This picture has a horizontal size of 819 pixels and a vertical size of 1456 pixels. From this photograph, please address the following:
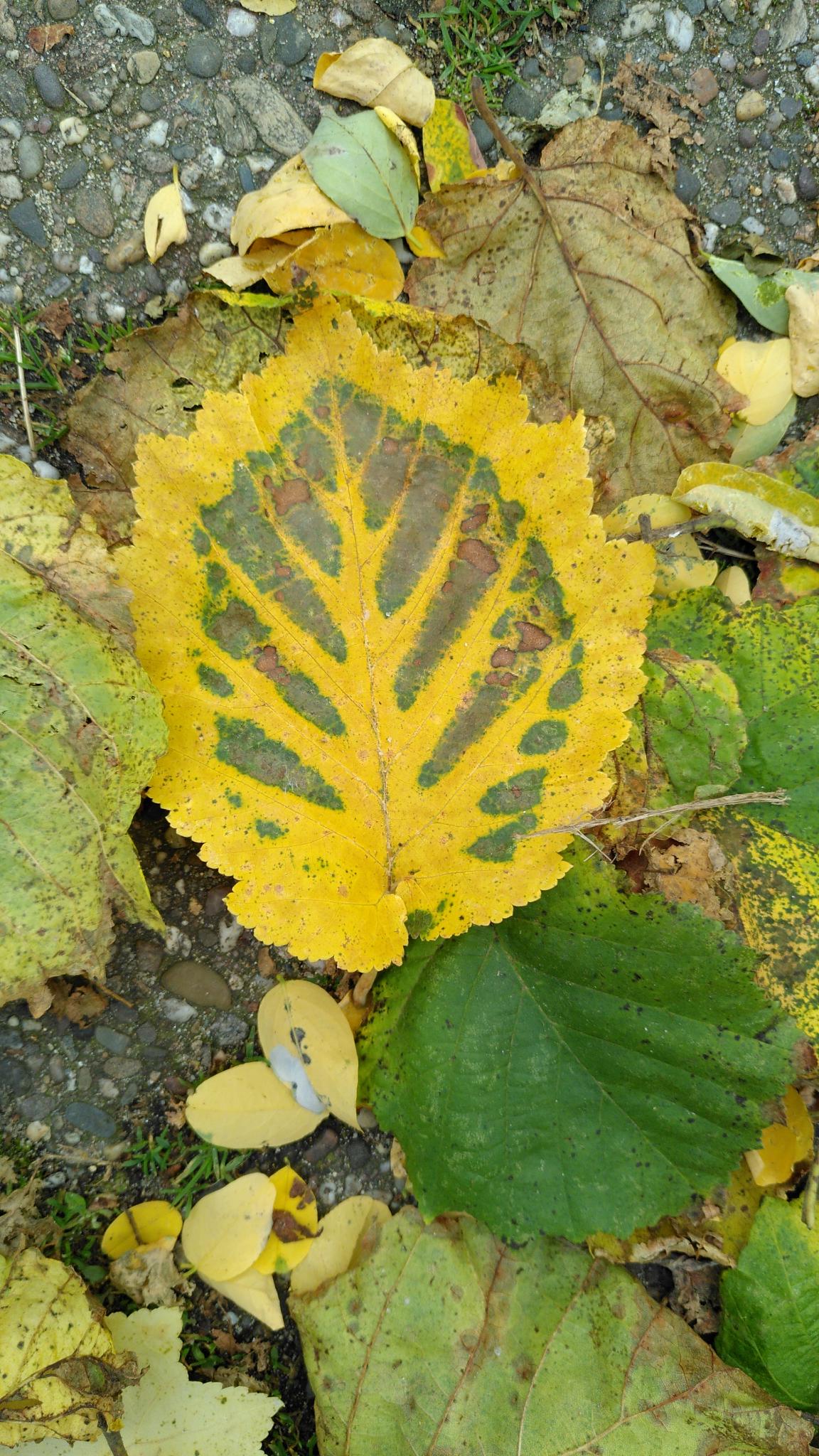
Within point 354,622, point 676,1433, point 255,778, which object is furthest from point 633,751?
point 676,1433

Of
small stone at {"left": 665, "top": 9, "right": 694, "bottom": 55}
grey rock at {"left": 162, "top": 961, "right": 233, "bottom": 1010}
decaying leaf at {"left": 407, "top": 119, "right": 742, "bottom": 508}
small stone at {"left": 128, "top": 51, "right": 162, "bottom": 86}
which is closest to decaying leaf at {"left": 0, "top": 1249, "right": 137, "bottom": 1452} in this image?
grey rock at {"left": 162, "top": 961, "right": 233, "bottom": 1010}

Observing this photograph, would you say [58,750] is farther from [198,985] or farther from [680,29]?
[680,29]

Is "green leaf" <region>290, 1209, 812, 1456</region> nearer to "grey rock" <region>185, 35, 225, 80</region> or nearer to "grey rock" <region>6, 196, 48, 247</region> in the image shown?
"grey rock" <region>6, 196, 48, 247</region>

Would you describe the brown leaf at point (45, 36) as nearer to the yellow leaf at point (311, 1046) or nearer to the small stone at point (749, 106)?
the small stone at point (749, 106)

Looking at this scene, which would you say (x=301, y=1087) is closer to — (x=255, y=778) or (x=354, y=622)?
(x=255, y=778)

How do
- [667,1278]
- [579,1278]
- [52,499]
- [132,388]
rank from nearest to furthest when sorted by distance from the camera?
1. [52,499]
2. [132,388]
3. [579,1278]
4. [667,1278]

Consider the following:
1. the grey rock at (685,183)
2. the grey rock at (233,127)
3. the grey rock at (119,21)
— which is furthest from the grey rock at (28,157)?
the grey rock at (685,183)
